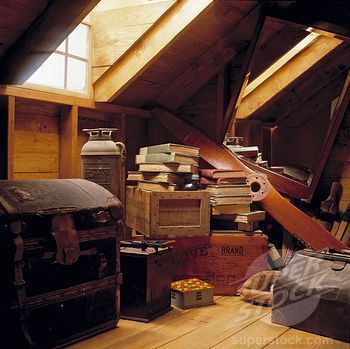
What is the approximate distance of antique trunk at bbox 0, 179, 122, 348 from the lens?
7.57ft

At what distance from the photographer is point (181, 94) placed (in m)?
4.69

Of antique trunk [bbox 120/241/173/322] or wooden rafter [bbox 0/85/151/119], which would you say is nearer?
antique trunk [bbox 120/241/173/322]

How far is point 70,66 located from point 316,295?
2.63 meters

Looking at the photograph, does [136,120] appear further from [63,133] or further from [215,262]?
[215,262]

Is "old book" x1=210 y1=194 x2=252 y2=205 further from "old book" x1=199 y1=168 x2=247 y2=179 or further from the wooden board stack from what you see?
"old book" x1=199 y1=168 x2=247 y2=179

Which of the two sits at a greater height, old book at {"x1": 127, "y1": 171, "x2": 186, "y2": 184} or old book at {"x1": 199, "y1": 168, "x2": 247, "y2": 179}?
old book at {"x1": 199, "y1": 168, "x2": 247, "y2": 179}

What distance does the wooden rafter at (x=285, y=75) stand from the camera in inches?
191

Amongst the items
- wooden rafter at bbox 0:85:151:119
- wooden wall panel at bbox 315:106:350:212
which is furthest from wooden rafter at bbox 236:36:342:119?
wooden rafter at bbox 0:85:151:119

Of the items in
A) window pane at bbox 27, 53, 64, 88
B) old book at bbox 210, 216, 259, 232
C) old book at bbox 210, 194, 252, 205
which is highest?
window pane at bbox 27, 53, 64, 88

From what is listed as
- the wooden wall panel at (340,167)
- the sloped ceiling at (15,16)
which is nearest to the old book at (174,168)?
the sloped ceiling at (15,16)

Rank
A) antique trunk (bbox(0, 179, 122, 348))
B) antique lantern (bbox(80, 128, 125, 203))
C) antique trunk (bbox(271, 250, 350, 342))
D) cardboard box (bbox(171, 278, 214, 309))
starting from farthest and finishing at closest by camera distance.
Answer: antique lantern (bbox(80, 128, 125, 203)) < cardboard box (bbox(171, 278, 214, 309)) < antique trunk (bbox(271, 250, 350, 342)) < antique trunk (bbox(0, 179, 122, 348))

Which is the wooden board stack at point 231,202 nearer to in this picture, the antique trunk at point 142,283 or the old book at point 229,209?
the old book at point 229,209

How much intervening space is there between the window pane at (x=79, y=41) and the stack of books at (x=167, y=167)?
105cm

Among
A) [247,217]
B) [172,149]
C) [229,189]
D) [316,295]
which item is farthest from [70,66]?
[316,295]
